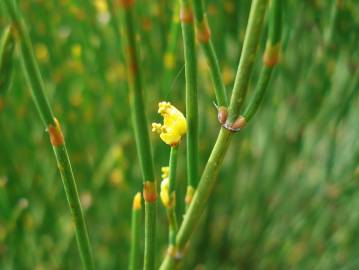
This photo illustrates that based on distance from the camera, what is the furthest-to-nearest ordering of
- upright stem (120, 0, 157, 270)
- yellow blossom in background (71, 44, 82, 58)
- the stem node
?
yellow blossom in background (71, 44, 82, 58) < the stem node < upright stem (120, 0, 157, 270)

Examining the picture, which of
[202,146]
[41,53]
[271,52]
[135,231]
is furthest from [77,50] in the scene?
[271,52]

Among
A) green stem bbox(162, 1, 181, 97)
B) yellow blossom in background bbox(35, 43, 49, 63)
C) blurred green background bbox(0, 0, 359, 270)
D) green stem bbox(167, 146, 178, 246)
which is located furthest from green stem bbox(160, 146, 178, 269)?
yellow blossom in background bbox(35, 43, 49, 63)

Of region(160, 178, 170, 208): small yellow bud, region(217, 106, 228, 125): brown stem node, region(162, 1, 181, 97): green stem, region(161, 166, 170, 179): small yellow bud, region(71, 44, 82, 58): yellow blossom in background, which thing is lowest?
region(160, 178, 170, 208): small yellow bud

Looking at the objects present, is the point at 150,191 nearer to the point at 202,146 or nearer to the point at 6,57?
the point at 6,57

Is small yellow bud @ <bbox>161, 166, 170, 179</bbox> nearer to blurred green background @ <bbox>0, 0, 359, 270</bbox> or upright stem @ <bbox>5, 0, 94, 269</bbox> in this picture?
upright stem @ <bbox>5, 0, 94, 269</bbox>

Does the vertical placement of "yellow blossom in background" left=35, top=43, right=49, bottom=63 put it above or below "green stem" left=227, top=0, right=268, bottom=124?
above

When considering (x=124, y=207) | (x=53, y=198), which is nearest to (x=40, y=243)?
(x=53, y=198)

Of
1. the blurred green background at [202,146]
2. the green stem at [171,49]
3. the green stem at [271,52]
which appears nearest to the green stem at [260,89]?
the green stem at [271,52]
